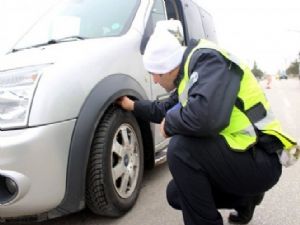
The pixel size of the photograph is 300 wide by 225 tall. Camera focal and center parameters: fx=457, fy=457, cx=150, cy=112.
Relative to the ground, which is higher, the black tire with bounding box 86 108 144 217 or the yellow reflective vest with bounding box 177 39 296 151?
the yellow reflective vest with bounding box 177 39 296 151

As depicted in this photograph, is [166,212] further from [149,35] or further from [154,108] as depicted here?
[149,35]

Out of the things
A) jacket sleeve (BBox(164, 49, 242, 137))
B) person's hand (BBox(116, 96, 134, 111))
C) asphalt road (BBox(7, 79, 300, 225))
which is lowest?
asphalt road (BBox(7, 79, 300, 225))

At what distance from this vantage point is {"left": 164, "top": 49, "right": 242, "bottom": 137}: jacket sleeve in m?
2.22

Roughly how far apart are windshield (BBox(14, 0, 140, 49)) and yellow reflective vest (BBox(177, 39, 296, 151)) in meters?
1.28

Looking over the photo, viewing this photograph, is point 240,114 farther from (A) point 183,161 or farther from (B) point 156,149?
(B) point 156,149

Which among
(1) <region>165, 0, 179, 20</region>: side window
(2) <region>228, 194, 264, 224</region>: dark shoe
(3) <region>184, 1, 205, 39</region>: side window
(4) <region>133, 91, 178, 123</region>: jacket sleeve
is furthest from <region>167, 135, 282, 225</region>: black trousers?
(3) <region>184, 1, 205, 39</region>: side window

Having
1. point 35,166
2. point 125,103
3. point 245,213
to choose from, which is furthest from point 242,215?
point 35,166

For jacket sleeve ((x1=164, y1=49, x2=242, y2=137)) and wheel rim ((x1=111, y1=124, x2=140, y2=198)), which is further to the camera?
wheel rim ((x1=111, y1=124, x2=140, y2=198))

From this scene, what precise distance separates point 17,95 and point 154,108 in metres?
0.96

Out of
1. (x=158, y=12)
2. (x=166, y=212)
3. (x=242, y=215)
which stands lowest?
(x=166, y=212)

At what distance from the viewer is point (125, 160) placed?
3.28 m

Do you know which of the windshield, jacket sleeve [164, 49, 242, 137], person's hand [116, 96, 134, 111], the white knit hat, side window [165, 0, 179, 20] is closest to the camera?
jacket sleeve [164, 49, 242, 137]

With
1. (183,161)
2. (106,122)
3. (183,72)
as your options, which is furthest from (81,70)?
(183,161)

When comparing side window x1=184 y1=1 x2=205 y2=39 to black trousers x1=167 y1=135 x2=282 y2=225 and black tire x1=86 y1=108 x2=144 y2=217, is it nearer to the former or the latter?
black tire x1=86 y1=108 x2=144 y2=217
